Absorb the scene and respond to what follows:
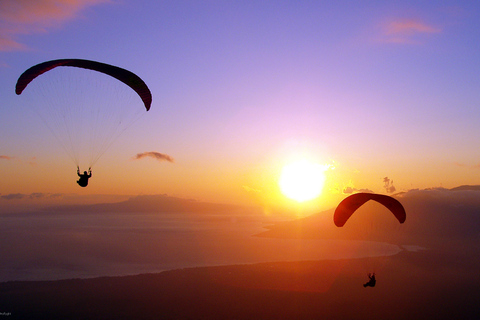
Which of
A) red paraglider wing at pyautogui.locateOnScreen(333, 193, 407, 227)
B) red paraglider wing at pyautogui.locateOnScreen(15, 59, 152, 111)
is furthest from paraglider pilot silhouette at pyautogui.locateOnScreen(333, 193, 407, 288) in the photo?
red paraglider wing at pyautogui.locateOnScreen(15, 59, 152, 111)

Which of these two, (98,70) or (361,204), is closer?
(98,70)

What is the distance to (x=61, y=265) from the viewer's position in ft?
272

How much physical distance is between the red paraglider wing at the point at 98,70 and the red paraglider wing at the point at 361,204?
18576mm

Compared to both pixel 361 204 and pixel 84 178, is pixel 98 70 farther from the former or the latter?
pixel 361 204

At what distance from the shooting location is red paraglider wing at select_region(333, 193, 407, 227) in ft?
93.7

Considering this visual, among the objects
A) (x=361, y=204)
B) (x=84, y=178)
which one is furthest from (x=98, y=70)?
(x=361, y=204)

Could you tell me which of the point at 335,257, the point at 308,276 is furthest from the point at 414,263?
the point at 308,276

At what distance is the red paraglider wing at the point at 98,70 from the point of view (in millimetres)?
20203

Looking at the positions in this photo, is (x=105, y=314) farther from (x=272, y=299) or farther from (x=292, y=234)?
(x=292, y=234)

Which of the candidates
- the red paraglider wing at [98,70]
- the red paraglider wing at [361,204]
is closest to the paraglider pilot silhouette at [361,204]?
the red paraglider wing at [361,204]

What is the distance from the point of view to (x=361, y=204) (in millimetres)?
28938

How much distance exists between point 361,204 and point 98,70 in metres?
22.5

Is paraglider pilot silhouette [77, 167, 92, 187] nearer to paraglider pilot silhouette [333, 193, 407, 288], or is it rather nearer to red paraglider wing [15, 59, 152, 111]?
red paraglider wing [15, 59, 152, 111]

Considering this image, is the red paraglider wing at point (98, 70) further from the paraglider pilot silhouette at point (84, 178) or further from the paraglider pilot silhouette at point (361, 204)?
the paraglider pilot silhouette at point (361, 204)
